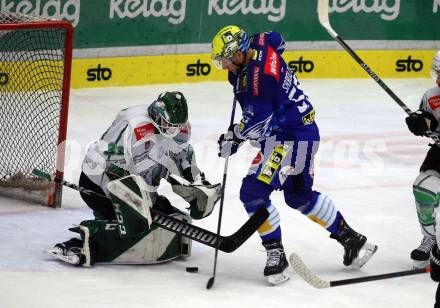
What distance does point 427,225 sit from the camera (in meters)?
6.15

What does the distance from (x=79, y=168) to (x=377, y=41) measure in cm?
379

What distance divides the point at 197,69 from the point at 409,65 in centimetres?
202

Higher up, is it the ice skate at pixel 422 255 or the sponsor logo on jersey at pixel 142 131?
the sponsor logo on jersey at pixel 142 131

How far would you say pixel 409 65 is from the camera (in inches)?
422

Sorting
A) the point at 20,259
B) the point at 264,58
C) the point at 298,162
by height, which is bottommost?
the point at 20,259

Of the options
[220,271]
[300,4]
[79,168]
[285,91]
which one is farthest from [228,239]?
[300,4]

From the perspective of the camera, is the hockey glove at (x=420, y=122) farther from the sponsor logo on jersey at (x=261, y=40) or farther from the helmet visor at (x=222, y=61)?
the helmet visor at (x=222, y=61)

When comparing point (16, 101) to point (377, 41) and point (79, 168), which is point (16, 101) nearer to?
point (79, 168)

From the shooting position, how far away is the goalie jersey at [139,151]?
592 centimetres

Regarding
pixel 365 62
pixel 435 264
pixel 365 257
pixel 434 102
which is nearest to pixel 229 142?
pixel 365 257

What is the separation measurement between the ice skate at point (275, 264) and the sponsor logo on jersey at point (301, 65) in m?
4.64

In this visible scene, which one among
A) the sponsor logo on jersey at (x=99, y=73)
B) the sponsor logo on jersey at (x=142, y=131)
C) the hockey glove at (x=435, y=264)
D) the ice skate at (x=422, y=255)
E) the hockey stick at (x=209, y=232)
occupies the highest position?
the sponsor logo on jersey at (x=99, y=73)

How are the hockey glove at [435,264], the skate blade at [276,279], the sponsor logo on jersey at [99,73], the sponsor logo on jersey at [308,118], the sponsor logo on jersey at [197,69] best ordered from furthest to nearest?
the sponsor logo on jersey at [197,69]
the sponsor logo on jersey at [99,73]
the sponsor logo on jersey at [308,118]
the skate blade at [276,279]
the hockey glove at [435,264]

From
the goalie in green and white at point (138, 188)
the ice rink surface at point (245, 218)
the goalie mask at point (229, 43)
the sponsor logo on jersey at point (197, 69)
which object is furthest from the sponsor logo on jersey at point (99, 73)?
the goalie mask at point (229, 43)
